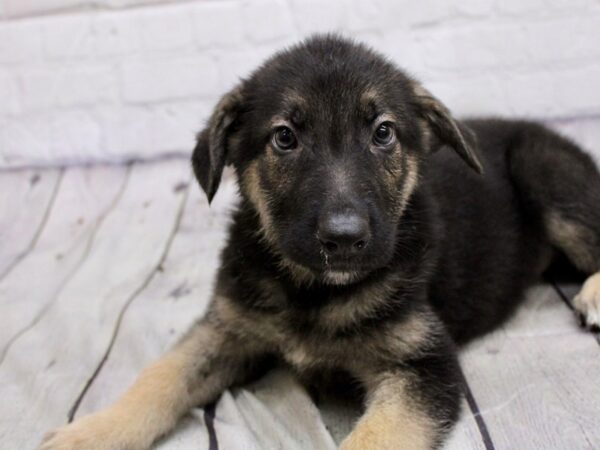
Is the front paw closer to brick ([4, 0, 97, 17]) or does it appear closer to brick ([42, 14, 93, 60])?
brick ([42, 14, 93, 60])

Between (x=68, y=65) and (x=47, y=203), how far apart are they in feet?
3.27

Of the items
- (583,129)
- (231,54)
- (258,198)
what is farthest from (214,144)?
(583,129)

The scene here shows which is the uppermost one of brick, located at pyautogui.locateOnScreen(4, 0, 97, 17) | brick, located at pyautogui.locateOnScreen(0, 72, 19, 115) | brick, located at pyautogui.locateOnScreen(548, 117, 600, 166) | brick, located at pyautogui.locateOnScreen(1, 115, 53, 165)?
brick, located at pyautogui.locateOnScreen(4, 0, 97, 17)

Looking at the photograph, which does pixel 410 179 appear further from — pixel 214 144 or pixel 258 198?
pixel 214 144

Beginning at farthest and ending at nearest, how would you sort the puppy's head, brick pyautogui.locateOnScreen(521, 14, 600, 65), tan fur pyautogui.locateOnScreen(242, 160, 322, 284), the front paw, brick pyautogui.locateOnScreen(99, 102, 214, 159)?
brick pyautogui.locateOnScreen(99, 102, 214, 159) < brick pyautogui.locateOnScreen(521, 14, 600, 65) < tan fur pyautogui.locateOnScreen(242, 160, 322, 284) < the front paw < the puppy's head

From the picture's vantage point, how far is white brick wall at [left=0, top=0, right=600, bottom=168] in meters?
4.97

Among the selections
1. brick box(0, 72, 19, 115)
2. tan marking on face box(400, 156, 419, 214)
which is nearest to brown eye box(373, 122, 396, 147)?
tan marking on face box(400, 156, 419, 214)

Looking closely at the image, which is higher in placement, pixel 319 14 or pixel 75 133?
pixel 319 14

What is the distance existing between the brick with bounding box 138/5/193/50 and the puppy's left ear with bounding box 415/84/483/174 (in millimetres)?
2517

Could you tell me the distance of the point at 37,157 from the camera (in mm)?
5359

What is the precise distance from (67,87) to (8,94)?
43cm

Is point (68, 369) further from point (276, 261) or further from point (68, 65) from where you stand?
point (68, 65)

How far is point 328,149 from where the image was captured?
2660 mm

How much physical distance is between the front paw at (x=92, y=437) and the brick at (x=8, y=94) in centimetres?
327
